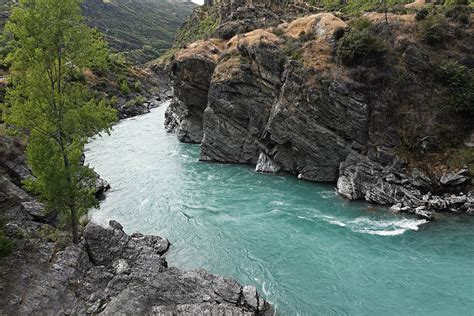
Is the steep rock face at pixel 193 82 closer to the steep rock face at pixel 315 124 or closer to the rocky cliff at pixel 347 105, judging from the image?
the rocky cliff at pixel 347 105

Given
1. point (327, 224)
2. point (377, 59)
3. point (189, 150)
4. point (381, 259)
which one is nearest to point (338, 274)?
point (381, 259)

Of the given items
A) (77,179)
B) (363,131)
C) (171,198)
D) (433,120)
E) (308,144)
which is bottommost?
(171,198)

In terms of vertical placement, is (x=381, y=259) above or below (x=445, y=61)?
below

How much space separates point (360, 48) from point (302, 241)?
22.8 metres

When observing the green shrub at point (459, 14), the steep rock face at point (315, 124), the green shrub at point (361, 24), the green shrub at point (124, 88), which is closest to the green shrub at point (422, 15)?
the green shrub at point (459, 14)

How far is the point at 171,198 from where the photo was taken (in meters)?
36.6

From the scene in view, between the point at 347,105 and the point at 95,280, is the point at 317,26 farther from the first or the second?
the point at 95,280

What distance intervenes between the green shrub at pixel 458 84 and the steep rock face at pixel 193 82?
3170 cm

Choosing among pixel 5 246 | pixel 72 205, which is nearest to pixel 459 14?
pixel 72 205

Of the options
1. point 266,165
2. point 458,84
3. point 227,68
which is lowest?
point 266,165

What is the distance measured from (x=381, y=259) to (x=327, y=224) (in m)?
6.06

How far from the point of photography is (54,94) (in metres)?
19.2

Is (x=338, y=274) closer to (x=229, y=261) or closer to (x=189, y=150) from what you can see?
(x=229, y=261)

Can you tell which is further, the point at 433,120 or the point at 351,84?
the point at 351,84
